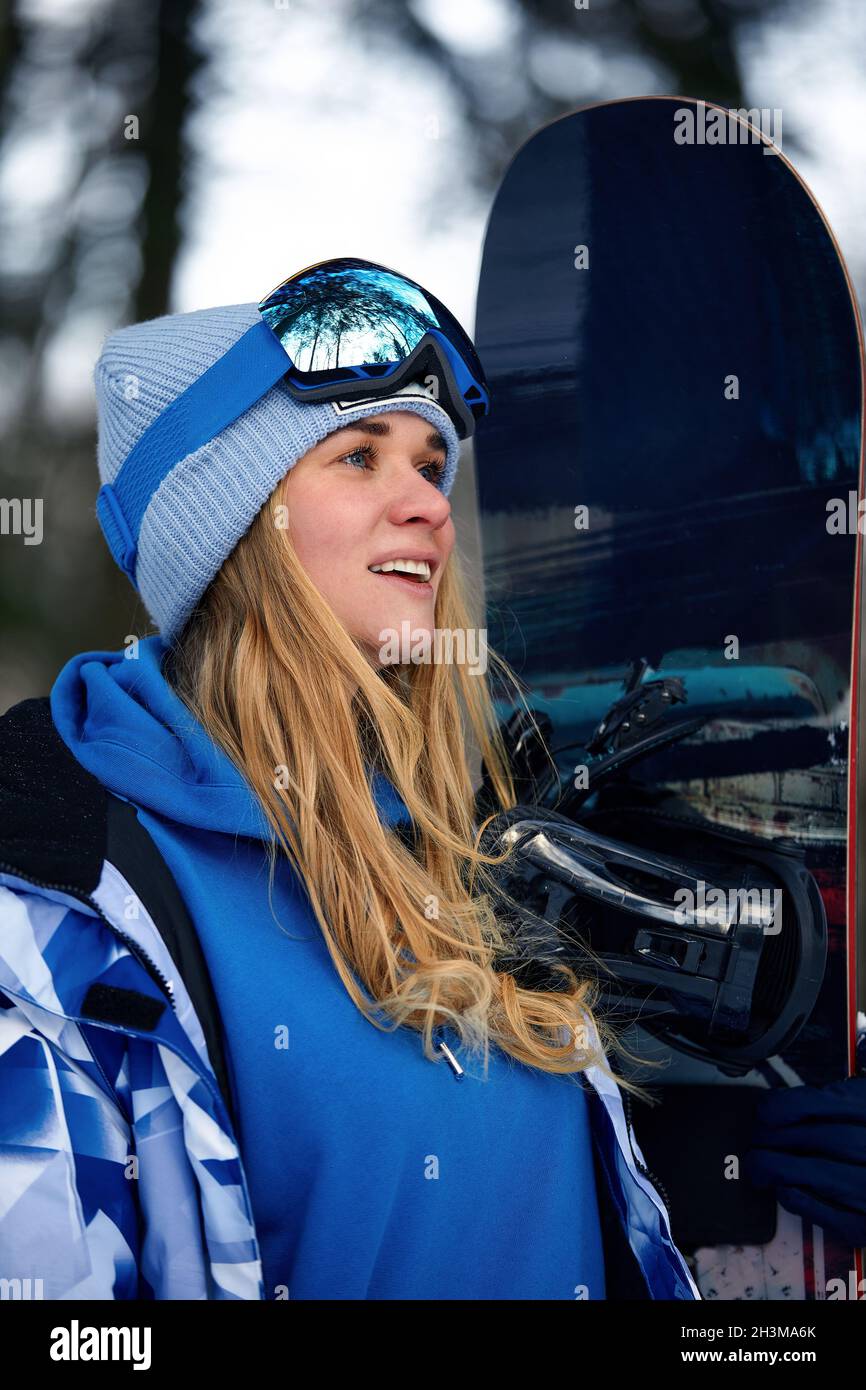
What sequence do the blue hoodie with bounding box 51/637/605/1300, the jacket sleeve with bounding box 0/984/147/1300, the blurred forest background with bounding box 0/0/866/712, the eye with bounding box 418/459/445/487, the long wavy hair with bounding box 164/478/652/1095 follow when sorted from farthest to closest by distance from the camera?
1. the blurred forest background with bounding box 0/0/866/712
2. the eye with bounding box 418/459/445/487
3. the long wavy hair with bounding box 164/478/652/1095
4. the blue hoodie with bounding box 51/637/605/1300
5. the jacket sleeve with bounding box 0/984/147/1300

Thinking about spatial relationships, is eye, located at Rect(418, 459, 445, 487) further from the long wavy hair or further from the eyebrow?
the long wavy hair

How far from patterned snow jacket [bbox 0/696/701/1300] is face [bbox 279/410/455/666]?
1.55 feet

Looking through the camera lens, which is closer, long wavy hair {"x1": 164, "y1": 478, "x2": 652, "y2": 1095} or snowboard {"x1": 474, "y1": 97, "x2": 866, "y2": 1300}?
long wavy hair {"x1": 164, "y1": 478, "x2": 652, "y2": 1095}

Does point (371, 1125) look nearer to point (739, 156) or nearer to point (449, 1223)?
point (449, 1223)

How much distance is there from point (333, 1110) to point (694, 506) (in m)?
1.40

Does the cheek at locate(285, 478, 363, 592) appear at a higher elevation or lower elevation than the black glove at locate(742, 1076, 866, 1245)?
higher

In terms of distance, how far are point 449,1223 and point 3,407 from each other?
3086 millimetres

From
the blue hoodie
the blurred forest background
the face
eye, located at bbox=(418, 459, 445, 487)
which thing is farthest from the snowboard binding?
the blurred forest background

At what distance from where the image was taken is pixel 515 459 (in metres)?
2.33

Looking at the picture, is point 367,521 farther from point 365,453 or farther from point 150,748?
point 150,748

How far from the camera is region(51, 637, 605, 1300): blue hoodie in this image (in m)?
1.24

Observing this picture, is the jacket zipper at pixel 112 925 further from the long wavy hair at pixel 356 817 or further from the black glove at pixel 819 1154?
the black glove at pixel 819 1154

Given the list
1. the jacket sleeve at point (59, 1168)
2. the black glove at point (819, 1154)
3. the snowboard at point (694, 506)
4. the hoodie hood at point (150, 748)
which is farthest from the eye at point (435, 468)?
the black glove at point (819, 1154)

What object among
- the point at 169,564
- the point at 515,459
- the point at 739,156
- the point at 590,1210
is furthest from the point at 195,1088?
the point at 739,156
